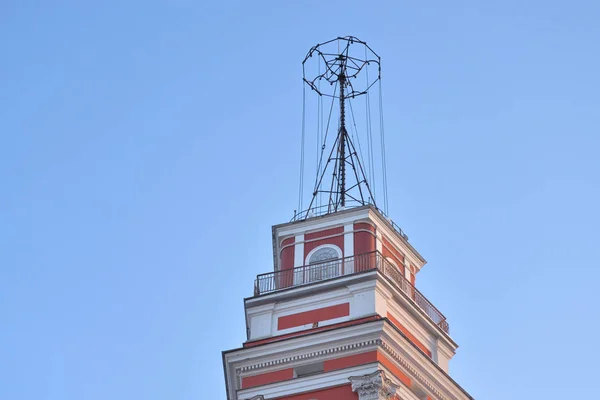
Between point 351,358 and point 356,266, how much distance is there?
3818 mm

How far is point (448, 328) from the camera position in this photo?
43.5 metres

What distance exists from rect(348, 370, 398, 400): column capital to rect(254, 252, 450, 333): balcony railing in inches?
166

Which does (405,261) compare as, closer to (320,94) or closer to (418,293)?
(418,293)

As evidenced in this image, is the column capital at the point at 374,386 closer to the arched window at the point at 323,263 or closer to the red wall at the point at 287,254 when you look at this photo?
the arched window at the point at 323,263

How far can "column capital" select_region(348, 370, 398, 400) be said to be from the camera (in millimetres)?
37719

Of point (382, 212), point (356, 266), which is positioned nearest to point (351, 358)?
point (356, 266)

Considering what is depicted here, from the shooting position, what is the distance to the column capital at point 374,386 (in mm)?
37719

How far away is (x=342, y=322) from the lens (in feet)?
132

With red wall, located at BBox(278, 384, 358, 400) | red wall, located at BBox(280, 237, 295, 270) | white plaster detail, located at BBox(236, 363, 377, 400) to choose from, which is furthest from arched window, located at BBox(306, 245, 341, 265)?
red wall, located at BBox(278, 384, 358, 400)

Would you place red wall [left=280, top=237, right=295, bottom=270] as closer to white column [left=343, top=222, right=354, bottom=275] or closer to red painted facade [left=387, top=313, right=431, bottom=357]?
white column [left=343, top=222, right=354, bottom=275]

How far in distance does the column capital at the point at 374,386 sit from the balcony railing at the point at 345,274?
421 cm

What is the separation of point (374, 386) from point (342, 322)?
3.00 metres

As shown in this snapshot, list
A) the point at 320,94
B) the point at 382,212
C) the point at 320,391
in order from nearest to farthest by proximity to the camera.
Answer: the point at 320,391 < the point at 382,212 < the point at 320,94

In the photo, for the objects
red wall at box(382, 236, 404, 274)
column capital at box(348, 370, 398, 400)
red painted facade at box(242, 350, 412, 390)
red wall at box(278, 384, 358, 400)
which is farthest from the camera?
red wall at box(382, 236, 404, 274)
